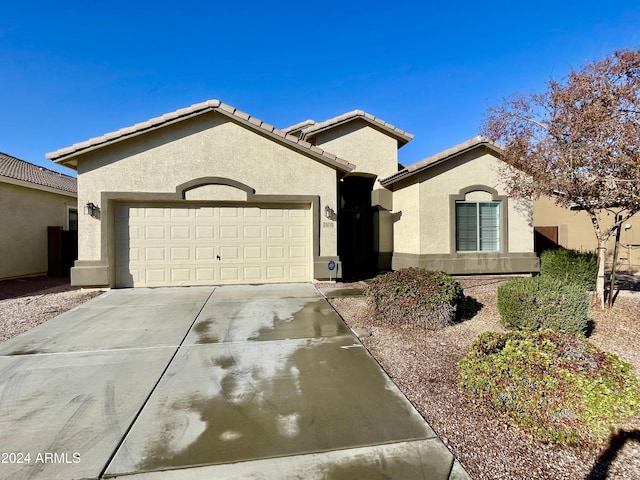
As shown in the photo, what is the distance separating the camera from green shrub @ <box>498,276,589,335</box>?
5.01m

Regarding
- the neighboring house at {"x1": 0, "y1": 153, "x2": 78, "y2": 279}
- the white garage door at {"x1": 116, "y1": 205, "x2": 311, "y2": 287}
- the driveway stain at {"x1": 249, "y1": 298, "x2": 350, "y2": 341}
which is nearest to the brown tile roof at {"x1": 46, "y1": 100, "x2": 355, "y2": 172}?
the white garage door at {"x1": 116, "y1": 205, "x2": 311, "y2": 287}

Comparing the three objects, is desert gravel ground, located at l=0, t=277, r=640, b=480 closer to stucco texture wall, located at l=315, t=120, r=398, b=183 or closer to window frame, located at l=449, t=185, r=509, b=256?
window frame, located at l=449, t=185, r=509, b=256

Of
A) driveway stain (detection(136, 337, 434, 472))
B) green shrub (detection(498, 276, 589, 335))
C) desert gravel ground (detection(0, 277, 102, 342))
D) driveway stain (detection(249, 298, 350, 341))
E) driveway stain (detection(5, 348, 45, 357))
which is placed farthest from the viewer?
desert gravel ground (detection(0, 277, 102, 342))

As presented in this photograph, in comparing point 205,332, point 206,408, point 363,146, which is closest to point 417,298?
point 205,332

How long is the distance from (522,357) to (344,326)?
3.08 metres

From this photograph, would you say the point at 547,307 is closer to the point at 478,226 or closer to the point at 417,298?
the point at 417,298

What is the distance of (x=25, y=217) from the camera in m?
12.1

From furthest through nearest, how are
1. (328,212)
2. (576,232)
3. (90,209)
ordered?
(576,232) → (328,212) → (90,209)

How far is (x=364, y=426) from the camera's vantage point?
297 centimetres

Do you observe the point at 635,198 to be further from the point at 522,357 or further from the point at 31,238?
the point at 31,238

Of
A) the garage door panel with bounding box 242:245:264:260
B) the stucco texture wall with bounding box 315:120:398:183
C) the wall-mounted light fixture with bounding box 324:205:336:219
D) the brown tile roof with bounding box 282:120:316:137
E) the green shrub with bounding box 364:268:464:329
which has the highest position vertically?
the brown tile roof with bounding box 282:120:316:137

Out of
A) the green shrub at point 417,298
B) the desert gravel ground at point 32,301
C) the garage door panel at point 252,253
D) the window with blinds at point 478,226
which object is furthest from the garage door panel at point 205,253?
the window with blinds at point 478,226

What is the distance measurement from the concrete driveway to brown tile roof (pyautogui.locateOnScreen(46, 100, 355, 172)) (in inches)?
205

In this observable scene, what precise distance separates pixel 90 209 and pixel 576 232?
22.0 m
